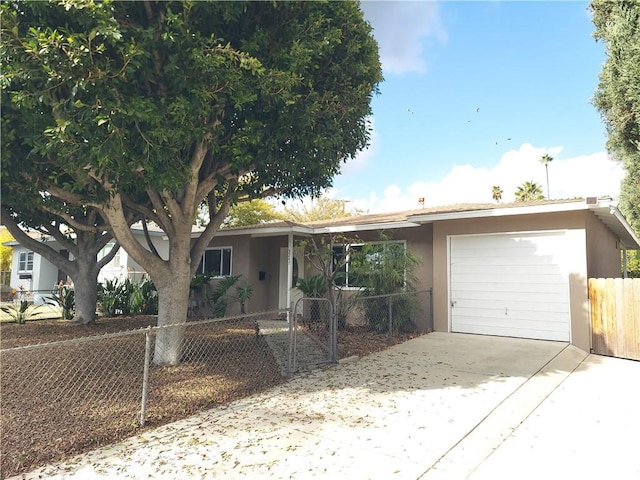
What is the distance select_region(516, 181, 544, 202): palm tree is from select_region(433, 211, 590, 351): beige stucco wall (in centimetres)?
2790

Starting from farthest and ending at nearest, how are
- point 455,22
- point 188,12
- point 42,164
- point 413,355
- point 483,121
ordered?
point 483,121 < point 455,22 < point 413,355 < point 42,164 < point 188,12

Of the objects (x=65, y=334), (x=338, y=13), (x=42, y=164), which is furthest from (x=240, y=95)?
(x=65, y=334)

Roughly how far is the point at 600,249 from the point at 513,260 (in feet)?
8.74

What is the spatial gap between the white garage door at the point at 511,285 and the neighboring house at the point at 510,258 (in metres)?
0.02

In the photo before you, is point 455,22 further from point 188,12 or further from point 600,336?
point 600,336

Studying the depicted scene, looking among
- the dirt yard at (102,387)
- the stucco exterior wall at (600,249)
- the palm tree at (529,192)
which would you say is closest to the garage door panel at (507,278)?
the stucco exterior wall at (600,249)

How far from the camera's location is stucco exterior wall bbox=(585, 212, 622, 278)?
339 inches

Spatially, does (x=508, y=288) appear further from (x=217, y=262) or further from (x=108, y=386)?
(x=217, y=262)

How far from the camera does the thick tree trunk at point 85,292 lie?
1066 centimetres

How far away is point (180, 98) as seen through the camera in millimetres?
4793

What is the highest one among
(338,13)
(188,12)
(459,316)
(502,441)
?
(338,13)

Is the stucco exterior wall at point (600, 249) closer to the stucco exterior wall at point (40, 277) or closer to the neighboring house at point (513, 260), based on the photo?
the neighboring house at point (513, 260)

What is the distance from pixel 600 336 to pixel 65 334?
11.4 m

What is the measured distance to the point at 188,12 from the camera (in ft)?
15.5
